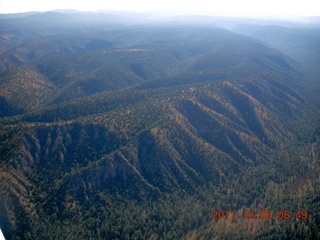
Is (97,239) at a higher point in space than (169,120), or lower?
lower

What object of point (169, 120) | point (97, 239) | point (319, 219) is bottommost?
point (97, 239)

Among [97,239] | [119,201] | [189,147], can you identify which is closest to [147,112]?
[189,147]

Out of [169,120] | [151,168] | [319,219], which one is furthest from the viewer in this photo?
[169,120]

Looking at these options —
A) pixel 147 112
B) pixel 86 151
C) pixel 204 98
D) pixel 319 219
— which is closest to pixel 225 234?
pixel 319 219

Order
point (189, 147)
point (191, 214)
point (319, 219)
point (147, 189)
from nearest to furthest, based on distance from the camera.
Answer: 1. point (319, 219)
2. point (191, 214)
3. point (147, 189)
4. point (189, 147)

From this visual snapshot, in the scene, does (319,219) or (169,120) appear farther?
(169,120)

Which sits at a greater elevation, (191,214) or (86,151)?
(86,151)

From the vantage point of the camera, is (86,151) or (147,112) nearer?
(86,151)

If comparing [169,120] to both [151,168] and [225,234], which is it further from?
[225,234]

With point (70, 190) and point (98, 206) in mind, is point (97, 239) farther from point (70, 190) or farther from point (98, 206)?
point (70, 190)
